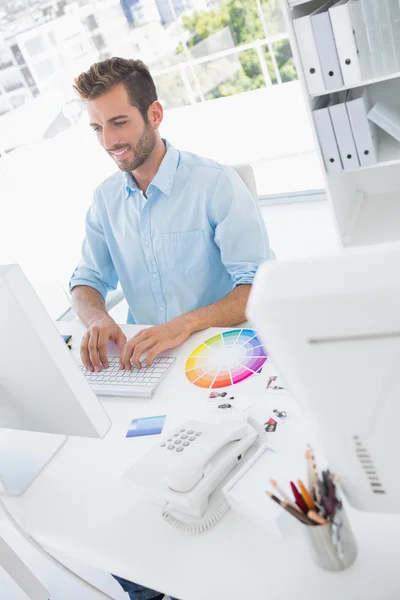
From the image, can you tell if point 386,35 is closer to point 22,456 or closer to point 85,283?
point 85,283

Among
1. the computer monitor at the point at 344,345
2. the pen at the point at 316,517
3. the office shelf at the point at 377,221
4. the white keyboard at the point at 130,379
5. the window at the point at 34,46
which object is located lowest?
the office shelf at the point at 377,221

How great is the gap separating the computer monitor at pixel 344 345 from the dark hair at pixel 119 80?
1.25m

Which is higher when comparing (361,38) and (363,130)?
(361,38)

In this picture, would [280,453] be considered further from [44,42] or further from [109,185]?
[44,42]

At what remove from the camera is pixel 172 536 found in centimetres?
90

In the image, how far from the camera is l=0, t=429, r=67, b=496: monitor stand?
116cm

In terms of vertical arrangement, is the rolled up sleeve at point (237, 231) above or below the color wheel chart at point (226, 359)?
above

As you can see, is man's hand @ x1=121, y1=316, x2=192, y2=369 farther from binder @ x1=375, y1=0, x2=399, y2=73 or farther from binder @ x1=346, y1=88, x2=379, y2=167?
binder @ x1=375, y1=0, x2=399, y2=73

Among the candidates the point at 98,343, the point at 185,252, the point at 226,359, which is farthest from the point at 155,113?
the point at 226,359

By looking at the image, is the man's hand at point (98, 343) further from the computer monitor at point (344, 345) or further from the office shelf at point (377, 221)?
the office shelf at point (377, 221)

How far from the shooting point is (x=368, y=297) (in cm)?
54

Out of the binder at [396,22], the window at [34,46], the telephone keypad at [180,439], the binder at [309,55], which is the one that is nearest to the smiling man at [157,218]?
the telephone keypad at [180,439]

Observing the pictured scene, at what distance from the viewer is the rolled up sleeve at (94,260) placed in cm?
189

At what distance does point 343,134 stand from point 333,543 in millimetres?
1984
